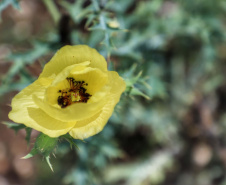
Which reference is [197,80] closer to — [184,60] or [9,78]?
[184,60]

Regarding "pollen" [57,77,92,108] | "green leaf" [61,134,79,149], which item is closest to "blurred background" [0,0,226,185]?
"pollen" [57,77,92,108]

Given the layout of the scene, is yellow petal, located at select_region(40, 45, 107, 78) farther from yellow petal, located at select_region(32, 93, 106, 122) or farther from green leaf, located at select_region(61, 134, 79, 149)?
green leaf, located at select_region(61, 134, 79, 149)

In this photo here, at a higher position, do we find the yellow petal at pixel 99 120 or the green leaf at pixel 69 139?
the yellow petal at pixel 99 120

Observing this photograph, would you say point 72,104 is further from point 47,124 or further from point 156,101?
point 156,101

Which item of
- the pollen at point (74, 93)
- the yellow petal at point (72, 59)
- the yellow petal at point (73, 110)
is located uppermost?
the yellow petal at point (72, 59)

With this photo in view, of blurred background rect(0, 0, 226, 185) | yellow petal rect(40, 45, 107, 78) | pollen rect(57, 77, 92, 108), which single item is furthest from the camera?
blurred background rect(0, 0, 226, 185)

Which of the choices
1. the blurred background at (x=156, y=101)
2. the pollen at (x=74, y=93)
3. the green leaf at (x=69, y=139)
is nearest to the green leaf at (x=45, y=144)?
the green leaf at (x=69, y=139)

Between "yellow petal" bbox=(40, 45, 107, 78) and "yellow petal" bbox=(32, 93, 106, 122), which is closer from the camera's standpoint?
"yellow petal" bbox=(32, 93, 106, 122)

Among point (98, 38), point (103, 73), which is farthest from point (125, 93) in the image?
point (98, 38)

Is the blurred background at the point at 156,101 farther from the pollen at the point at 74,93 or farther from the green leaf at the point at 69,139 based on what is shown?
the green leaf at the point at 69,139
